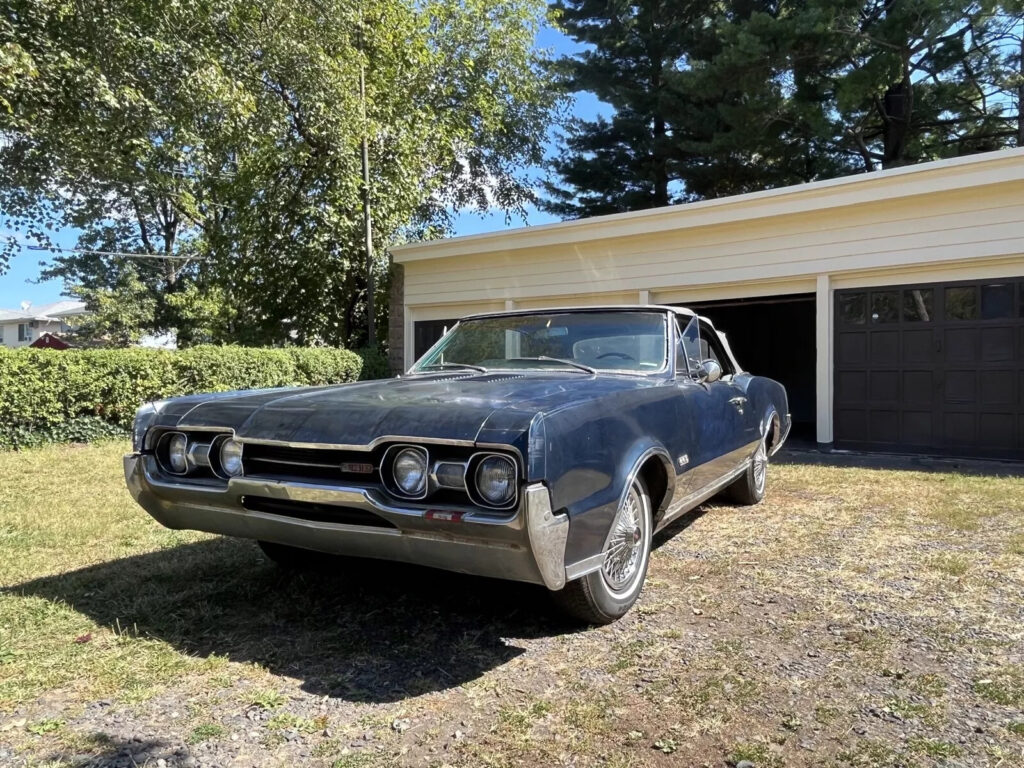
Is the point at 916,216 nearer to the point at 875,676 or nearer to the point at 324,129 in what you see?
the point at 875,676

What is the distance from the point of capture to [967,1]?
37.6ft

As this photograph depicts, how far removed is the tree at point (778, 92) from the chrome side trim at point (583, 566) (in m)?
13.0

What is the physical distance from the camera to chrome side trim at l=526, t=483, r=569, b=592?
2.35m

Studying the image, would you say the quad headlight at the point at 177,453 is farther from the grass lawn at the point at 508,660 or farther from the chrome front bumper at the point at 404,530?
the grass lawn at the point at 508,660

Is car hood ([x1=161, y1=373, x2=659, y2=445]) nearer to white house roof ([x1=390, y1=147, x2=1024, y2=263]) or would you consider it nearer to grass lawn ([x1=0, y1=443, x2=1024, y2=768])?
grass lawn ([x1=0, y1=443, x2=1024, y2=768])

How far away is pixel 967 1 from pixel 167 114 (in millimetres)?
13378

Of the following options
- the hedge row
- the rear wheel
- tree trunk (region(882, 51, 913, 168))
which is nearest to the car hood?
the rear wheel

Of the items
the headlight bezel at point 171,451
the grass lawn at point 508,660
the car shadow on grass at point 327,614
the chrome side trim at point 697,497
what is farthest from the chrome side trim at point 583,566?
the headlight bezel at point 171,451

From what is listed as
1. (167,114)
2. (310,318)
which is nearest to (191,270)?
(310,318)

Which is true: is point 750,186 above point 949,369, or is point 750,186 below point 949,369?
above

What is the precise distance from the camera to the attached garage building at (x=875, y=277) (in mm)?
7992

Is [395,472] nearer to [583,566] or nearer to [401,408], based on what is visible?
[401,408]

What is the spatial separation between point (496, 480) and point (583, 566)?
0.49m

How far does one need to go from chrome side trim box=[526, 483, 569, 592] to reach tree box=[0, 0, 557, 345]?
972 cm
